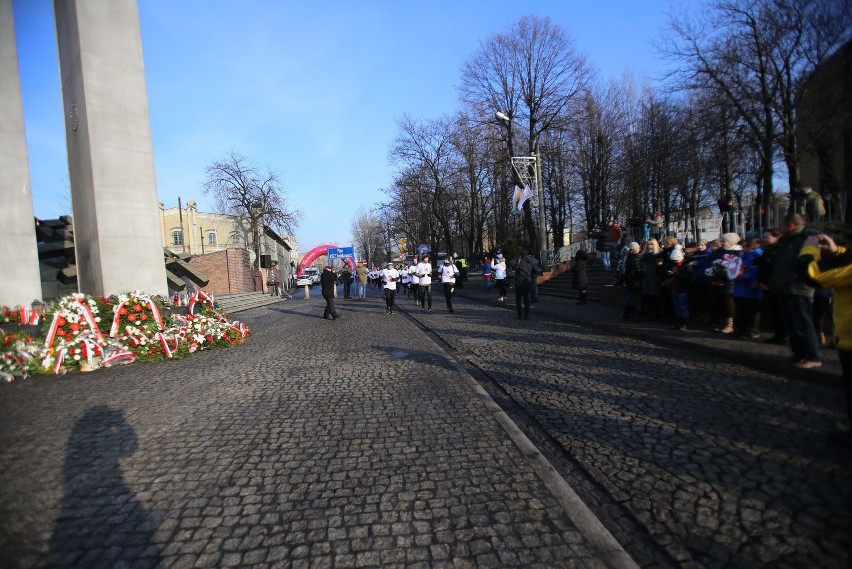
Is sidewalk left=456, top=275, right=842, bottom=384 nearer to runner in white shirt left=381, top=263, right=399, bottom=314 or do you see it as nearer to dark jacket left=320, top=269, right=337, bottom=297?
runner in white shirt left=381, top=263, right=399, bottom=314

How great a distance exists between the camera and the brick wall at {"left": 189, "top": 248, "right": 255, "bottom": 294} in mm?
30422

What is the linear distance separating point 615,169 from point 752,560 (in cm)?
3285

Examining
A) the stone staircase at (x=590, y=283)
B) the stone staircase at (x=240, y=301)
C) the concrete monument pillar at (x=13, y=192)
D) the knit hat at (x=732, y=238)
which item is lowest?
the stone staircase at (x=240, y=301)

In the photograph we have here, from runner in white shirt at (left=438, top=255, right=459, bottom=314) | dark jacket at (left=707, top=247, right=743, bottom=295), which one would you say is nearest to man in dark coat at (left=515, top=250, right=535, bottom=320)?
runner in white shirt at (left=438, top=255, right=459, bottom=314)

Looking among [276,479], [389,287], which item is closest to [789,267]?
[276,479]

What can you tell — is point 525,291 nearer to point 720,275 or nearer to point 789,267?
point 720,275

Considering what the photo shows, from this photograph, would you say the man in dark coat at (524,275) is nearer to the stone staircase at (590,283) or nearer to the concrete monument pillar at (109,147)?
the stone staircase at (590,283)

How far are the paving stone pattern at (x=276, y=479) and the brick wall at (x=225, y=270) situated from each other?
24.8 metres

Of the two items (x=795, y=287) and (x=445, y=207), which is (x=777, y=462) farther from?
(x=445, y=207)

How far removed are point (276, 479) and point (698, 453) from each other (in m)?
3.24

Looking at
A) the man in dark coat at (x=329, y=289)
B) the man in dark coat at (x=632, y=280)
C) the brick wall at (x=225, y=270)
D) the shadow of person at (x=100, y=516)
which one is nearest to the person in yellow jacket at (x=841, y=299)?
the shadow of person at (x=100, y=516)

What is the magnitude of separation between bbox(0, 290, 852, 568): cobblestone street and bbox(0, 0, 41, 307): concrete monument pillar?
8.32 metres

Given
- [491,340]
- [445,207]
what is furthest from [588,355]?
[445,207]

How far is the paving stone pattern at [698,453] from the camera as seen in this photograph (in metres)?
2.59
